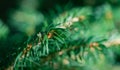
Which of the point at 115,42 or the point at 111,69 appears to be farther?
the point at 111,69

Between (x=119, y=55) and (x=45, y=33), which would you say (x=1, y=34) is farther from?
(x=119, y=55)

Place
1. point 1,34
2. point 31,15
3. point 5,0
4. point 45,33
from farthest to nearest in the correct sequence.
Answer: point 5,0 → point 31,15 → point 1,34 → point 45,33

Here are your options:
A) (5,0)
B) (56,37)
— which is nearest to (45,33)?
(56,37)

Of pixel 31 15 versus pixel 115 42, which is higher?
pixel 31 15

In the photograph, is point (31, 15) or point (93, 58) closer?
point (93, 58)

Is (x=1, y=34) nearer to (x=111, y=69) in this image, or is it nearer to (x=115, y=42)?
(x=115, y=42)

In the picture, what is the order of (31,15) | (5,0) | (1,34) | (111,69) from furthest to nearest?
(5,0) → (31,15) → (111,69) → (1,34)

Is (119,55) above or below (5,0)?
below

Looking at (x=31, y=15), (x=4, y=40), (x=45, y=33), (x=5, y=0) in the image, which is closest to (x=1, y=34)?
(x=4, y=40)

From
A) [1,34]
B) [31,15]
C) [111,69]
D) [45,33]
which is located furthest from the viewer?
[31,15]
